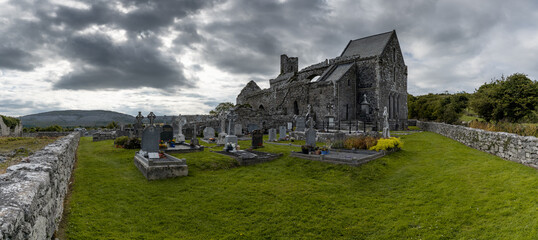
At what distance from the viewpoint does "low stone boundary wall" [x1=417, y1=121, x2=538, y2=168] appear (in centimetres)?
818

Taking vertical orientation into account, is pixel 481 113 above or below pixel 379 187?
above

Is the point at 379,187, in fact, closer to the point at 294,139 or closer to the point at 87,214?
the point at 87,214

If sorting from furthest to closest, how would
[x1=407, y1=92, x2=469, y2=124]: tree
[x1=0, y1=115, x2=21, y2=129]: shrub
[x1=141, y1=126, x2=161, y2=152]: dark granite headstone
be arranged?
[x1=407, y1=92, x2=469, y2=124]: tree → [x1=0, y1=115, x2=21, y2=129]: shrub → [x1=141, y1=126, x2=161, y2=152]: dark granite headstone

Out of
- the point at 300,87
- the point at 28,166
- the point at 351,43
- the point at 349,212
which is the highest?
the point at 351,43

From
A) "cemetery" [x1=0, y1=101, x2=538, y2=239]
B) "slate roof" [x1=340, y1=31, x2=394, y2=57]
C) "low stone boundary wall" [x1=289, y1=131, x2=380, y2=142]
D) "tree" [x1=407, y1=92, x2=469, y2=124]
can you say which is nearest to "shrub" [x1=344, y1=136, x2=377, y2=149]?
"low stone boundary wall" [x1=289, y1=131, x2=380, y2=142]

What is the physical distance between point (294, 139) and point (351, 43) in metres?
21.2

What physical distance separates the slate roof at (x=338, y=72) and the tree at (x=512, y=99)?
13.0 m

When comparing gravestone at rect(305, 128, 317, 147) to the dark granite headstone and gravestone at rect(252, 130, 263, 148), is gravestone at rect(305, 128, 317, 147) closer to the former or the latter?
gravestone at rect(252, 130, 263, 148)

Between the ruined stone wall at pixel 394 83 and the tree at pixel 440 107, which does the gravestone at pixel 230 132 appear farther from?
the tree at pixel 440 107

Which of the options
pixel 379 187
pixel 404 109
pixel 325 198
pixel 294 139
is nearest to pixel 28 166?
pixel 325 198

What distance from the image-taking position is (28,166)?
168 inches

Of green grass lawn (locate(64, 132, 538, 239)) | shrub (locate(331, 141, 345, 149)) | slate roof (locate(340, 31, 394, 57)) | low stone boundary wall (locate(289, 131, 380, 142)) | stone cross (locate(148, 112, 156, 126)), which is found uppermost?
slate roof (locate(340, 31, 394, 57))

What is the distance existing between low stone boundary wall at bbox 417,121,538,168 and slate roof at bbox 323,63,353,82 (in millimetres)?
14059

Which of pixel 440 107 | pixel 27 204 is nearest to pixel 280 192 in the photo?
pixel 27 204
